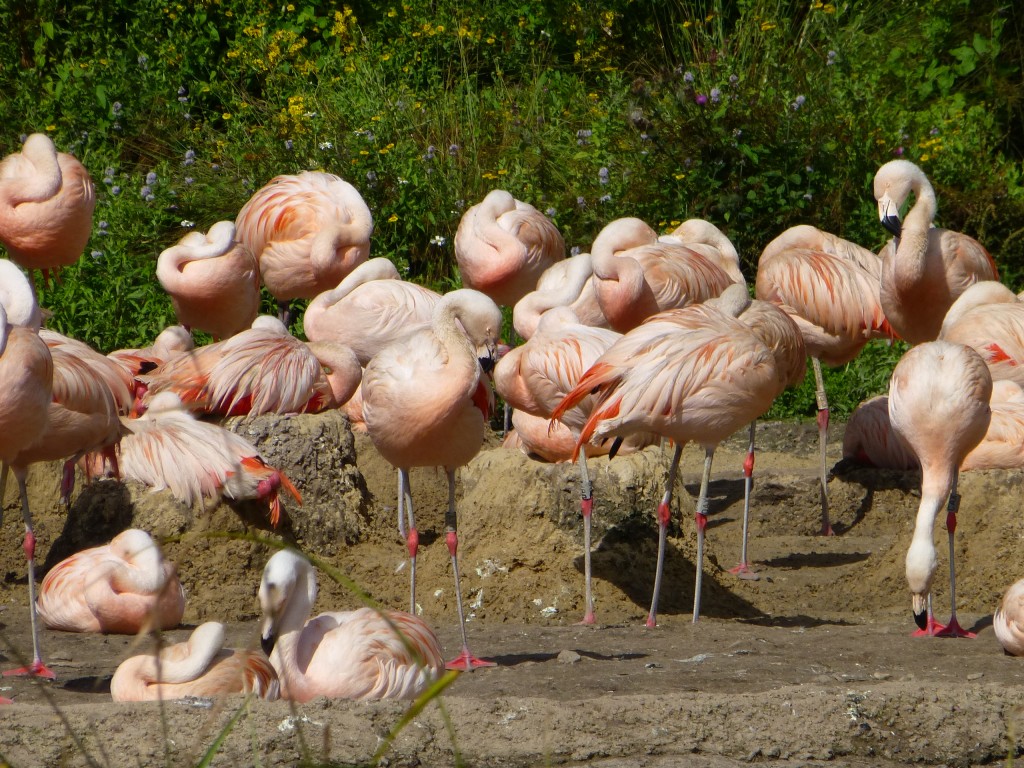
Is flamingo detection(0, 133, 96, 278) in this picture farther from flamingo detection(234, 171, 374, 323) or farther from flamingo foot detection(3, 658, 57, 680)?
flamingo foot detection(3, 658, 57, 680)

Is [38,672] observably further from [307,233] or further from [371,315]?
[307,233]

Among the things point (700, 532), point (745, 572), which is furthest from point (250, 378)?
point (745, 572)

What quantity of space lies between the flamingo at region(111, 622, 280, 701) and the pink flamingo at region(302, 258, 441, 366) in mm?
3598

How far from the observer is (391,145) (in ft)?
31.6

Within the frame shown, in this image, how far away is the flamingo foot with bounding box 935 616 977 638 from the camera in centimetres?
464

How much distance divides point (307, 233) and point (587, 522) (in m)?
3.36

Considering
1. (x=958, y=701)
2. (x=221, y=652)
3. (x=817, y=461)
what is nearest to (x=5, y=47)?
(x=817, y=461)

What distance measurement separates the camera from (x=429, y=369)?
15.0ft

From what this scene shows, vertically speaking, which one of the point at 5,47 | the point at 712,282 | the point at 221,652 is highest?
the point at 5,47

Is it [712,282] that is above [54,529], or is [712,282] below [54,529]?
above

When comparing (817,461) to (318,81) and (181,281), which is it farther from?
(318,81)

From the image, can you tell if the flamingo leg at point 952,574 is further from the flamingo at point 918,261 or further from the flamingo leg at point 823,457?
the flamingo at point 918,261

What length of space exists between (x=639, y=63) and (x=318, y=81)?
235 centimetres

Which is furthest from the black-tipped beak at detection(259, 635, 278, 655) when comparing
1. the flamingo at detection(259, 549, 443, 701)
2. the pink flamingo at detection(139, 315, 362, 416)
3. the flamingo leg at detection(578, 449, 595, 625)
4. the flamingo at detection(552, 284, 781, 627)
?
the pink flamingo at detection(139, 315, 362, 416)
